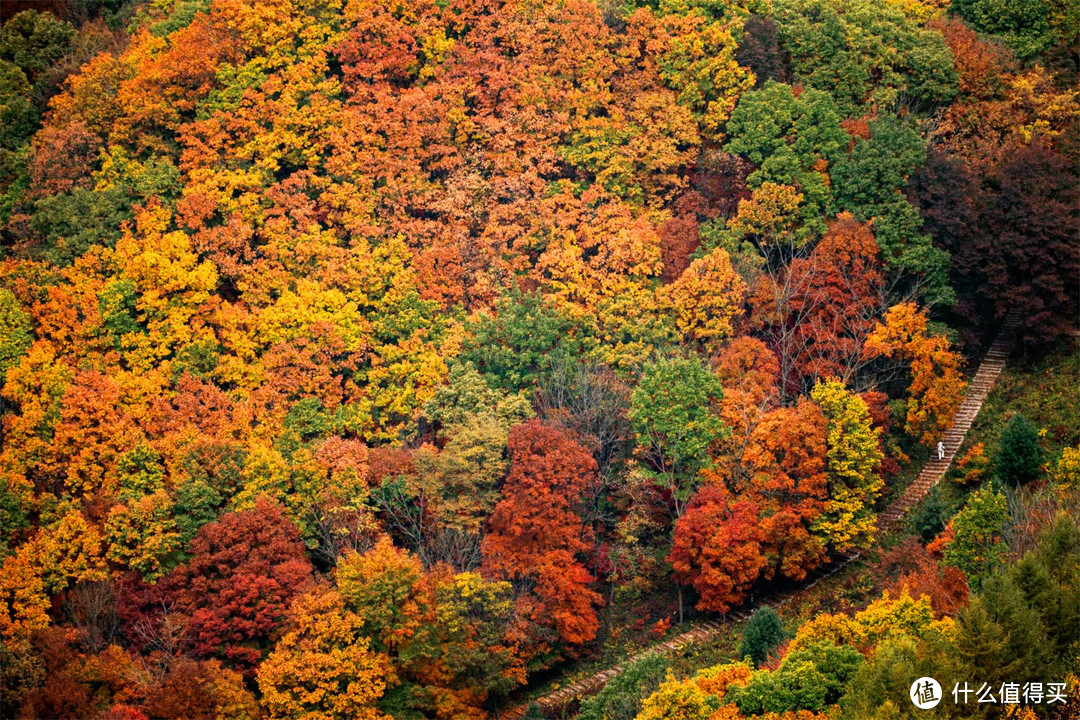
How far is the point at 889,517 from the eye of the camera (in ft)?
205

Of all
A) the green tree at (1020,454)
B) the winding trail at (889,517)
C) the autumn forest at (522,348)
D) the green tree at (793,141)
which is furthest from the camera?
the green tree at (793,141)

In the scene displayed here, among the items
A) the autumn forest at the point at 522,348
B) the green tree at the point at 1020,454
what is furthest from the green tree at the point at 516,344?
the green tree at the point at 1020,454

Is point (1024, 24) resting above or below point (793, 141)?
above

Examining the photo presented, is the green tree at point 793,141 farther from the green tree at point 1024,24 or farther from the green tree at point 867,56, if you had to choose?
the green tree at point 1024,24

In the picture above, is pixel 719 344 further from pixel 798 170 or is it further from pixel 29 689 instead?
pixel 29 689

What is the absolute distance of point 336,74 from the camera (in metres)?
71.5

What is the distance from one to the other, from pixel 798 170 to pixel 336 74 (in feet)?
63.0

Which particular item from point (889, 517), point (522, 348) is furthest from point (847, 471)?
point (522, 348)

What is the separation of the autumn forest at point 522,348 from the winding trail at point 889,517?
45 centimetres

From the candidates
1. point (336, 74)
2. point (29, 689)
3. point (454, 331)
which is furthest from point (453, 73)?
point (29, 689)

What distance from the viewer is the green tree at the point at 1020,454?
58.7 metres

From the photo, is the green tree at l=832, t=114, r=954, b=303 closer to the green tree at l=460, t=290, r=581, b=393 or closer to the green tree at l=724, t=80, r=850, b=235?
the green tree at l=724, t=80, r=850, b=235

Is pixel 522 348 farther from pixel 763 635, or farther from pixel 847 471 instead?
pixel 763 635

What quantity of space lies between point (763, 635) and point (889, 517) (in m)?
10.1
